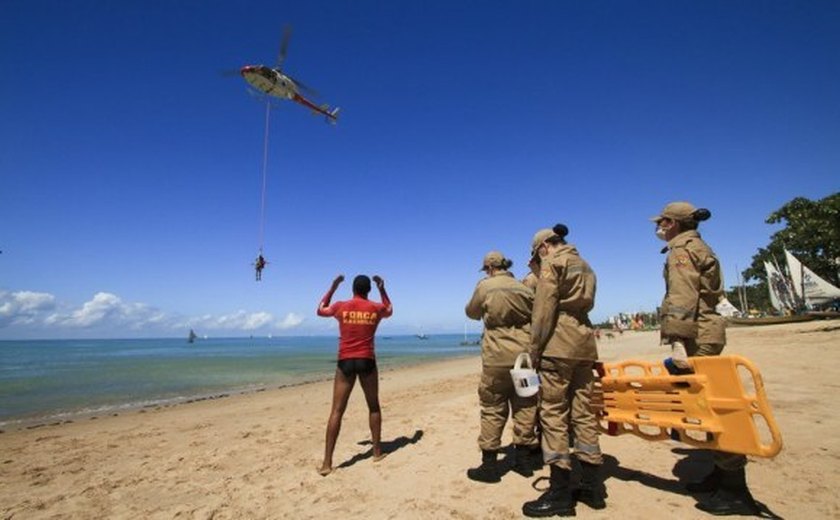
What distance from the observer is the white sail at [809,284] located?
40875mm

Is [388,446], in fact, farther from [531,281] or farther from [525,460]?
[531,281]

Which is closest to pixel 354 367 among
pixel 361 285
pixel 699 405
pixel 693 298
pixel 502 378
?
pixel 361 285

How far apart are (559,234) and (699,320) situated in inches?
59.2

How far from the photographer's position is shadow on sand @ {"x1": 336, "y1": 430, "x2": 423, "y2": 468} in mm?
5945

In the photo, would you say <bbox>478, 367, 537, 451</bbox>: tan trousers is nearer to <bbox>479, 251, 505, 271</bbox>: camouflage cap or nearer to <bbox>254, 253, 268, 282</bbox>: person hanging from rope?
<bbox>479, 251, 505, 271</bbox>: camouflage cap

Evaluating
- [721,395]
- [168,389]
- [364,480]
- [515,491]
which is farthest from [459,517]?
[168,389]

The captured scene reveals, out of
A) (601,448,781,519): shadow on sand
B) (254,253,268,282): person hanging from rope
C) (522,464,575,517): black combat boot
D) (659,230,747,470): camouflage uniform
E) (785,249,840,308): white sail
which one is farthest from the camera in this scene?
(785,249,840,308): white sail

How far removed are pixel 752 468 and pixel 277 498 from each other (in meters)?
5.15

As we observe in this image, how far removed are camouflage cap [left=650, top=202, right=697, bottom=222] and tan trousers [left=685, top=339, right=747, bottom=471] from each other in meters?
1.21

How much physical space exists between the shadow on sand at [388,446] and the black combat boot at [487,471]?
6.12 ft

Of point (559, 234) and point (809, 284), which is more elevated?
point (809, 284)

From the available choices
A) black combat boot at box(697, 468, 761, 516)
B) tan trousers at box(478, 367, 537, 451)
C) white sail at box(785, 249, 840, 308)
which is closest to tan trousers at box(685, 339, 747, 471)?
black combat boot at box(697, 468, 761, 516)

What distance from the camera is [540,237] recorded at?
4641mm

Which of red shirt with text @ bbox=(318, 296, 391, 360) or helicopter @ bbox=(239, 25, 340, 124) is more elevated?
helicopter @ bbox=(239, 25, 340, 124)
